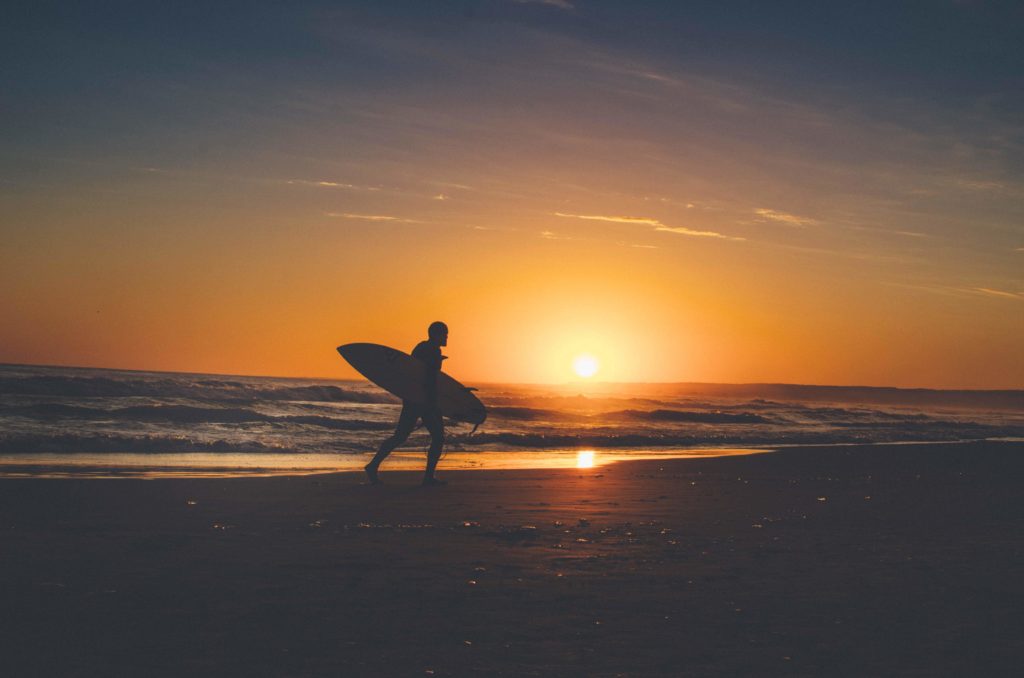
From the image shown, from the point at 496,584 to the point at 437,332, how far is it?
7000 mm

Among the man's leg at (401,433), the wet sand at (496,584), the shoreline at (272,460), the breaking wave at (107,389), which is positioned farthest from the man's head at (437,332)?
the breaking wave at (107,389)

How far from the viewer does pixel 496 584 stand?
20.6 feet

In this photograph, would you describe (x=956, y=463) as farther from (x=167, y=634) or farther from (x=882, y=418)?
(x=882, y=418)

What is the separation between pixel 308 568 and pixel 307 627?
166cm

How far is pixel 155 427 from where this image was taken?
22.9 meters

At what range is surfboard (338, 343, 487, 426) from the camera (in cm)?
1441

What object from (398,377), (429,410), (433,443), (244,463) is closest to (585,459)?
(398,377)

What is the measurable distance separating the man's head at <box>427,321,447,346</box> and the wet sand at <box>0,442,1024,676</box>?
7.41 feet

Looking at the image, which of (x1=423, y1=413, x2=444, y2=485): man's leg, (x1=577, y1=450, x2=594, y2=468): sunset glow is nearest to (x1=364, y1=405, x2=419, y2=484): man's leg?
(x1=423, y1=413, x2=444, y2=485): man's leg

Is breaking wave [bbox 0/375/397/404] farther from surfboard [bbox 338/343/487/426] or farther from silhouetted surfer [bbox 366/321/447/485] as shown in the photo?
silhouetted surfer [bbox 366/321/447/485]

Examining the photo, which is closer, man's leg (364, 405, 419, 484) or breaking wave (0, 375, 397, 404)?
man's leg (364, 405, 419, 484)

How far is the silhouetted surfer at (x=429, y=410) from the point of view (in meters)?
12.9

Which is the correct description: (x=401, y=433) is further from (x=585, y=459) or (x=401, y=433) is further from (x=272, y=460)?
(x=585, y=459)

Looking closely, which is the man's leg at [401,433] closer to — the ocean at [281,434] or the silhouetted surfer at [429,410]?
the silhouetted surfer at [429,410]
